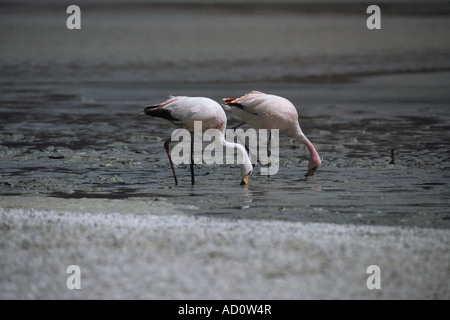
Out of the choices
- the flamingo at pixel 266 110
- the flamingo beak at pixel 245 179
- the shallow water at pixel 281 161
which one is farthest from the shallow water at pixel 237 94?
the flamingo at pixel 266 110

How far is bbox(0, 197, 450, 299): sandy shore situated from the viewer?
5234 millimetres

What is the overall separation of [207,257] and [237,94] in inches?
451

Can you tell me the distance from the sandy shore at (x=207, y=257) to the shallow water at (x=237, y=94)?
0.59 m

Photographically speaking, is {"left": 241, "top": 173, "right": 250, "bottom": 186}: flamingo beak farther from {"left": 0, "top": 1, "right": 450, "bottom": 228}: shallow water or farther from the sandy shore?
the sandy shore

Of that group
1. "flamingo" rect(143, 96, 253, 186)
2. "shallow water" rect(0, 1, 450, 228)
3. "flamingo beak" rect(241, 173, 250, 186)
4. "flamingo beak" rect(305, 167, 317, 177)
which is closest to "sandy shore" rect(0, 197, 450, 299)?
"shallow water" rect(0, 1, 450, 228)

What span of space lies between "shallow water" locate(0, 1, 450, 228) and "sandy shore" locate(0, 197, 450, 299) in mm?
589

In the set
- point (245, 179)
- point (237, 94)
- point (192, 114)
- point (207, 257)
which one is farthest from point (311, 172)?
point (237, 94)

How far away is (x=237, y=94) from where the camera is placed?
17.1 metres

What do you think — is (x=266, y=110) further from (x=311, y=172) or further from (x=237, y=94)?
(x=237, y=94)

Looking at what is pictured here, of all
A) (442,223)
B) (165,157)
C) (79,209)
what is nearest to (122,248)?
(79,209)

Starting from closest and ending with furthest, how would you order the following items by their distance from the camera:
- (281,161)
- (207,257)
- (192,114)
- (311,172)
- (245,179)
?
(207,257)
(245,179)
(192,114)
(311,172)
(281,161)

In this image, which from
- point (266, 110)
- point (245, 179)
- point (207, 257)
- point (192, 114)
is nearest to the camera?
point (207, 257)

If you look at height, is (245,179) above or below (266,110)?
below
